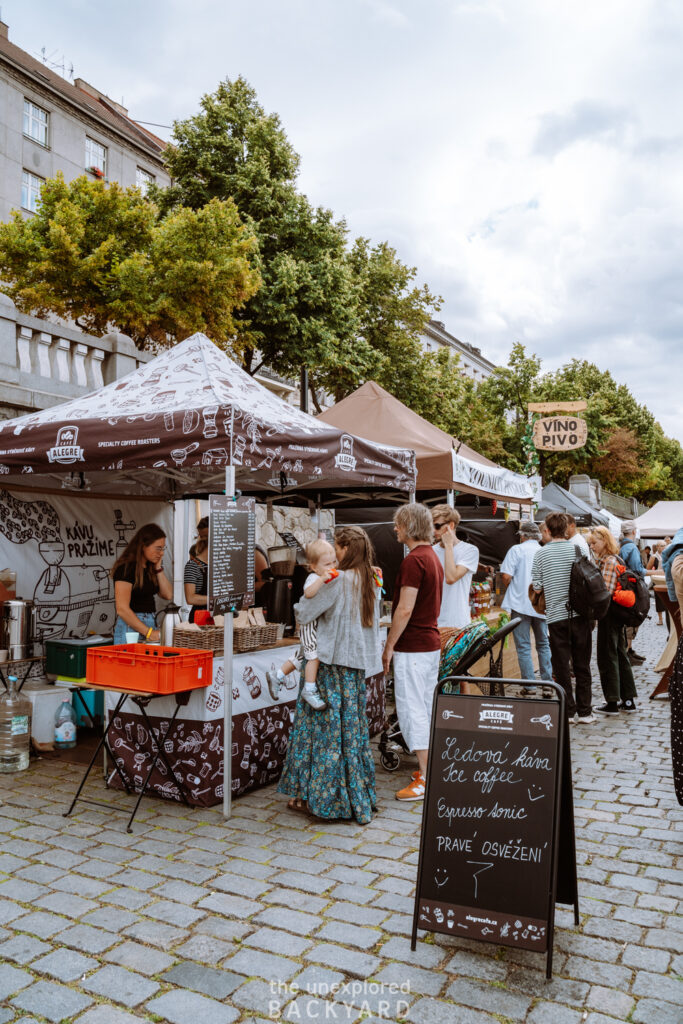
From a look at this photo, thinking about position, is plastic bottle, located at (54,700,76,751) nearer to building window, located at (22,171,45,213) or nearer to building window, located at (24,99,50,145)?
building window, located at (22,171,45,213)

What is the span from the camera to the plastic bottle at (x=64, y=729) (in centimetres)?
611

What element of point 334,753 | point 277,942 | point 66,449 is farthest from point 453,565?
point 277,942

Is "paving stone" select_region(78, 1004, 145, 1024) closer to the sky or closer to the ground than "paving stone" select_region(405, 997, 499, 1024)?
closer to the ground

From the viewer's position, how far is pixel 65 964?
2.93 metres

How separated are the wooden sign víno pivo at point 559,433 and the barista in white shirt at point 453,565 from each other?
15.0 m

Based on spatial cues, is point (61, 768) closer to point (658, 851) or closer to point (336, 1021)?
point (336, 1021)

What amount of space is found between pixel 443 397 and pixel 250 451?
22637mm

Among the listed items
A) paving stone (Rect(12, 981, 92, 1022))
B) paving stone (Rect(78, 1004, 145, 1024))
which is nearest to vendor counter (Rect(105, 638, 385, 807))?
paving stone (Rect(12, 981, 92, 1022))

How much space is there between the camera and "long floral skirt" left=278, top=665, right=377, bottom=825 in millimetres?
4574

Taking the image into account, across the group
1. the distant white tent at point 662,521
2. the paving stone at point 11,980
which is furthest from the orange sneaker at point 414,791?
the distant white tent at point 662,521

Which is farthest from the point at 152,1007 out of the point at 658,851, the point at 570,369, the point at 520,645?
the point at 570,369

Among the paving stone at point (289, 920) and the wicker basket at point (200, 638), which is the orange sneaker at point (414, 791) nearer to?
the wicker basket at point (200, 638)

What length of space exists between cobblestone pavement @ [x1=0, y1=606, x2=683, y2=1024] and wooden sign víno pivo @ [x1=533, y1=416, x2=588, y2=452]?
16.6 metres

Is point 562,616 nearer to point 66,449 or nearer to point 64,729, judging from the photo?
point 64,729
